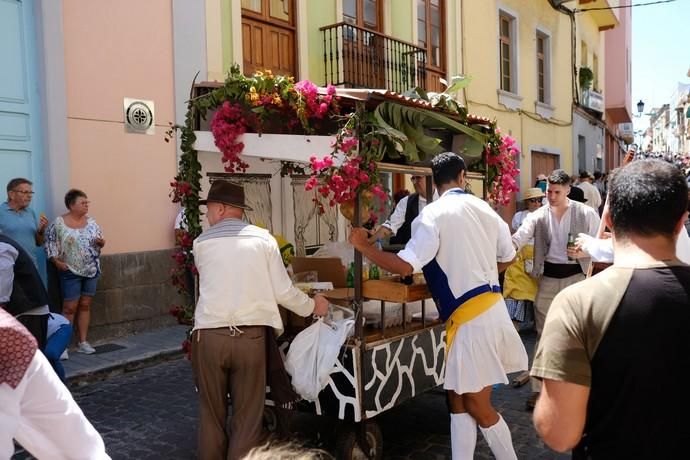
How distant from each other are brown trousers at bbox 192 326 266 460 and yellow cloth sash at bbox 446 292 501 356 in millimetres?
1106

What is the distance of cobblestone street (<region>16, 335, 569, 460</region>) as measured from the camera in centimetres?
445

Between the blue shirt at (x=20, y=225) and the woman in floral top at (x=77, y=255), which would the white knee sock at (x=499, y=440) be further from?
the blue shirt at (x=20, y=225)

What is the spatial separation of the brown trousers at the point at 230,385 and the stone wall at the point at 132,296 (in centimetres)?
404

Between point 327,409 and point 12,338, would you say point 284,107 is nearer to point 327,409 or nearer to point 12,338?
point 327,409

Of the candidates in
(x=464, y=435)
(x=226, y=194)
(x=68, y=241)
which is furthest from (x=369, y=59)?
(x=464, y=435)

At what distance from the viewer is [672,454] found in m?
1.74

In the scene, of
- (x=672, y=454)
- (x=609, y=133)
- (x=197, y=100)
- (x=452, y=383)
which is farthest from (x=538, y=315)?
(x=609, y=133)

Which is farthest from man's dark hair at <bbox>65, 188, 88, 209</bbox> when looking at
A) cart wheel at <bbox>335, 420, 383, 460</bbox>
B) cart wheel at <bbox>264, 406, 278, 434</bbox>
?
cart wheel at <bbox>335, 420, 383, 460</bbox>

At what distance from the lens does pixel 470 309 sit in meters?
3.56

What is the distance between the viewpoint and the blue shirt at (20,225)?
635 centimetres

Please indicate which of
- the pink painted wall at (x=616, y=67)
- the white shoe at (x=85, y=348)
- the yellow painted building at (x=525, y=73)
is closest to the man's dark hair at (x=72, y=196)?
the white shoe at (x=85, y=348)

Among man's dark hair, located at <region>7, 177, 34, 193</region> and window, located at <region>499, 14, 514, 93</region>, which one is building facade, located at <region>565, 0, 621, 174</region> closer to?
window, located at <region>499, 14, 514, 93</region>

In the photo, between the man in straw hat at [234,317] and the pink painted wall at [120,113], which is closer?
the man in straw hat at [234,317]

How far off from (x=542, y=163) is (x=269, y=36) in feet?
35.5
